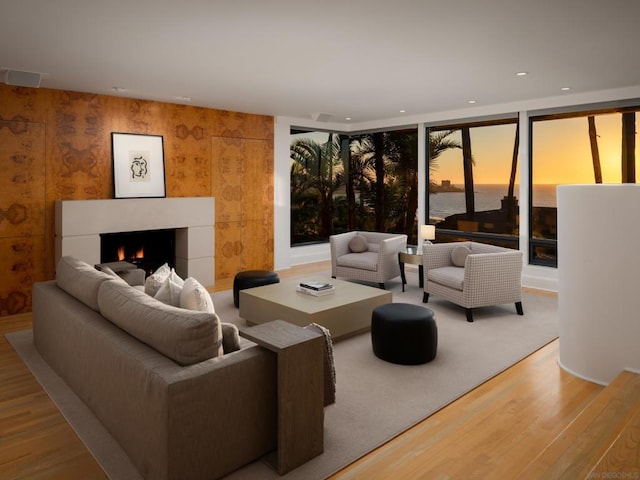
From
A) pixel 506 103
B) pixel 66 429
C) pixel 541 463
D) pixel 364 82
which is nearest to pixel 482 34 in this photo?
pixel 364 82

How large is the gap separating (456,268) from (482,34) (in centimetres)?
293

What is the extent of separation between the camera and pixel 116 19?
11.5 feet

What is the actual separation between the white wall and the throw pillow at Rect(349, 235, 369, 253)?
168cm

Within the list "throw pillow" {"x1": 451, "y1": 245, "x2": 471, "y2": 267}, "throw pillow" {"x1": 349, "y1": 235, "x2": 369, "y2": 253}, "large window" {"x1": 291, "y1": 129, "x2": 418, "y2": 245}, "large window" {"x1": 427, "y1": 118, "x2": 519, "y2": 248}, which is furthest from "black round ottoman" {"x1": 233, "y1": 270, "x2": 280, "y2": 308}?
"large window" {"x1": 427, "y1": 118, "x2": 519, "y2": 248}

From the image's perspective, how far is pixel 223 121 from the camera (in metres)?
7.50

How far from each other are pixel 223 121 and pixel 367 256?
3.13 m

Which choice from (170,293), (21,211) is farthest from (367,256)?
(21,211)

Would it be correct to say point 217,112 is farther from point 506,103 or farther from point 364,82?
point 506,103

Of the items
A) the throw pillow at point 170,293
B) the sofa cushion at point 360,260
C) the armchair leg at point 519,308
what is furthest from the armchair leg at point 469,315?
the throw pillow at point 170,293

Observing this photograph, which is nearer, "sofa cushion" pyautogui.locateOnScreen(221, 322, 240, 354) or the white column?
"sofa cushion" pyautogui.locateOnScreen(221, 322, 240, 354)

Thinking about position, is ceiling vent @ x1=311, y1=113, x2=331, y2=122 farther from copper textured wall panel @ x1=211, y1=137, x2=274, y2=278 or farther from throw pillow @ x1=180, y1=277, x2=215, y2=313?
throw pillow @ x1=180, y1=277, x2=215, y2=313

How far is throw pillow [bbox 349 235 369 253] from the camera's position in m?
7.31

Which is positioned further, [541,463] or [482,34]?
[482,34]

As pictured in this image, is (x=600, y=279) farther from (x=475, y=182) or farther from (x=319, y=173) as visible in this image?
(x=319, y=173)
